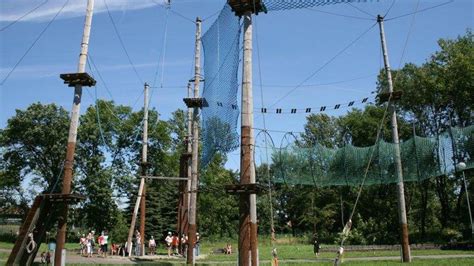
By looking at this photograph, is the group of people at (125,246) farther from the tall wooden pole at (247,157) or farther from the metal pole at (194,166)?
the tall wooden pole at (247,157)

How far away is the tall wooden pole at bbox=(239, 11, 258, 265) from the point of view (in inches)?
415

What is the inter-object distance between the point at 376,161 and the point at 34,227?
13631mm

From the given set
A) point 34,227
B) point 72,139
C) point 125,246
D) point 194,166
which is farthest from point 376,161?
point 125,246

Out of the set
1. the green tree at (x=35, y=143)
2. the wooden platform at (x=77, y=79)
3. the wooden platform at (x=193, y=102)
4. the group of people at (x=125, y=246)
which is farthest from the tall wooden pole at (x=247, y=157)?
the green tree at (x=35, y=143)

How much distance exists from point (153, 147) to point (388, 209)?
2667 centimetres

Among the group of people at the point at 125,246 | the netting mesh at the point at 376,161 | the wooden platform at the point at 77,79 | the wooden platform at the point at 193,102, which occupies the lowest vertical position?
the group of people at the point at 125,246

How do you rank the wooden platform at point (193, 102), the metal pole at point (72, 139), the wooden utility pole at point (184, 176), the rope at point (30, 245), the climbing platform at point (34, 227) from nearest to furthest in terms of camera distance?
the metal pole at point (72, 139) → the climbing platform at point (34, 227) → the rope at point (30, 245) → the wooden platform at point (193, 102) → the wooden utility pole at point (184, 176)

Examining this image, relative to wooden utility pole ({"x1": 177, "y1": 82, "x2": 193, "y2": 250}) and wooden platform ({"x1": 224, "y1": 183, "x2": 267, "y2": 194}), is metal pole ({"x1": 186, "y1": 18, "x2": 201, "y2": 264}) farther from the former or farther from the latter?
wooden platform ({"x1": 224, "y1": 183, "x2": 267, "y2": 194})

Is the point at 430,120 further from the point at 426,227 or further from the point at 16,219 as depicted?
the point at 16,219

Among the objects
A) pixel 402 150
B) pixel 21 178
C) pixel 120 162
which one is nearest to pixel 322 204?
pixel 120 162

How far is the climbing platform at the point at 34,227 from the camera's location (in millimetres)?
14383

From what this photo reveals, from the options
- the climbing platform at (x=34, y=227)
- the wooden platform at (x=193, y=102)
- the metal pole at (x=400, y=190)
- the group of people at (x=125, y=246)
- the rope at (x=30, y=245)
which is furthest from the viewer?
the group of people at (x=125, y=246)

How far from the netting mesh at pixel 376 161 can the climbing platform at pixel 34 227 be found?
906 centimetres

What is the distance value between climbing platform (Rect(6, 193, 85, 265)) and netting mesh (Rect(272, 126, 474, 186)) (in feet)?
29.7
